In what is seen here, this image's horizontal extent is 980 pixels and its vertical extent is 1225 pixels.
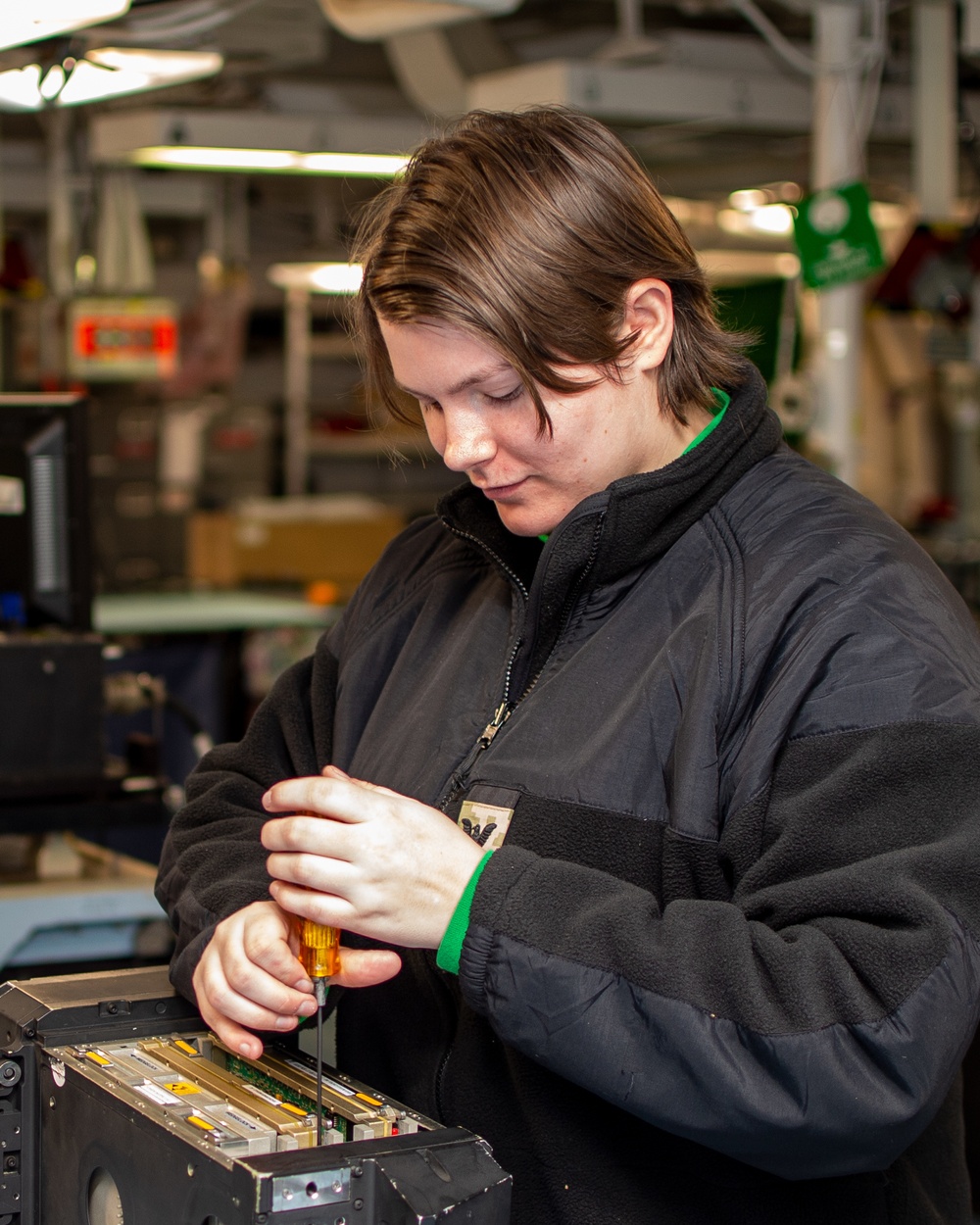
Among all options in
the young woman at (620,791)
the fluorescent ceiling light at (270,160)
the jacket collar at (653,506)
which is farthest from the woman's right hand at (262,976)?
the fluorescent ceiling light at (270,160)

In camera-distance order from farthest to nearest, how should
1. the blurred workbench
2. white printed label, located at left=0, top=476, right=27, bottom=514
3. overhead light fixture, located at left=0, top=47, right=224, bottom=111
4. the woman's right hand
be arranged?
the blurred workbench → overhead light fixture, located at left=0, top=47, right=224, bottom=111 → white printed label, located at left=0, top=476, right=27, bottom=514 → the woman's right hand

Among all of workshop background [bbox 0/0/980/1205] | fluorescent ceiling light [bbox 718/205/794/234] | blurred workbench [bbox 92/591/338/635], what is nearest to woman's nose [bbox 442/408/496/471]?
workshop background [bbox 0/0/980/1205]

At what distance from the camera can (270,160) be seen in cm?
447

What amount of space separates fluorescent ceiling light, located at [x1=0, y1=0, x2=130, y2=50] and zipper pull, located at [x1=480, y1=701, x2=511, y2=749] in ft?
3.44

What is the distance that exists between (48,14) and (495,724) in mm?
1101

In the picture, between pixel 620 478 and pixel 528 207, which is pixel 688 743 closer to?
pixel 620 478

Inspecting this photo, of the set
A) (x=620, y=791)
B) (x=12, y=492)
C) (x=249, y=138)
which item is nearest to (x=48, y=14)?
(x=12, y=492)

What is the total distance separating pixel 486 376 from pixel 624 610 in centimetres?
22

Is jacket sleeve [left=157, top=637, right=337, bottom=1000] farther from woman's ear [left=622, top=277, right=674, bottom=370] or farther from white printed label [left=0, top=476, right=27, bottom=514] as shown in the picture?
white printed label [left=0, top=476, right=27, bottom=514]

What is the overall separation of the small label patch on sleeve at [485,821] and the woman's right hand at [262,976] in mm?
121

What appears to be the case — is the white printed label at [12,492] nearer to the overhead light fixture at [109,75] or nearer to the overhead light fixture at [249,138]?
the overhead light fixture at [109,75]

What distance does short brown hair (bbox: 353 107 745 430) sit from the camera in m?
1.16

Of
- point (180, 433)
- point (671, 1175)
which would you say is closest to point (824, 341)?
point (671, 1175)

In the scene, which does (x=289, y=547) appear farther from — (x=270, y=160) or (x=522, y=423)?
(x=522, y=423)
